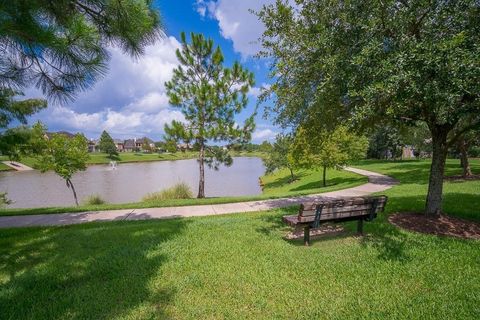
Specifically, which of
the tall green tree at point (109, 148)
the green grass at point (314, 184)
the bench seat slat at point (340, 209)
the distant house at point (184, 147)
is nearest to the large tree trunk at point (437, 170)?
the bench seat slat at point (340, 209)

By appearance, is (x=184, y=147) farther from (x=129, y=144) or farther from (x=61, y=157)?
(x=129, y=144)

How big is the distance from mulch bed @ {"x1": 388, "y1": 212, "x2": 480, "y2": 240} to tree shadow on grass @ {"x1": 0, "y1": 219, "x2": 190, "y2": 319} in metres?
5.18

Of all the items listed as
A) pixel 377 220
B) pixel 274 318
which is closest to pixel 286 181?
pixel 377 220

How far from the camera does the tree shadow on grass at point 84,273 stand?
3309mm

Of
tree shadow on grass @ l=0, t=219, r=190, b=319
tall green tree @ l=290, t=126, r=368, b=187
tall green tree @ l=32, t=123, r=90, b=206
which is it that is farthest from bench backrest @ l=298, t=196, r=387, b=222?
tall green tree @ l=32, t=123, r=90, b=206

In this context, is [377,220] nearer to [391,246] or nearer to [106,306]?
[391,246]

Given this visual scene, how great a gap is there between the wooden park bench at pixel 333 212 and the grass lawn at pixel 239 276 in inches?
15.8

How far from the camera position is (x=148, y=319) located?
121 inches

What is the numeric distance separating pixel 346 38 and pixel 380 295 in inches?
185

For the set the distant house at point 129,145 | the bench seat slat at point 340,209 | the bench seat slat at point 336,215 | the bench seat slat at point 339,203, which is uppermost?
the bench seat slat at point 339,203

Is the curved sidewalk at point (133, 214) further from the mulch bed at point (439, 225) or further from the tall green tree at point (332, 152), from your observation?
the tall green tree at point (332, 152)

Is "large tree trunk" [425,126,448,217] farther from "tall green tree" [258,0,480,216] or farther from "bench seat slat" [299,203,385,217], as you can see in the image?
"bench seat slat" [299,203,385,217]

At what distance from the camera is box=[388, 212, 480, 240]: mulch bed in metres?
5.73

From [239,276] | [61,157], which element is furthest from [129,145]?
[239,276]
